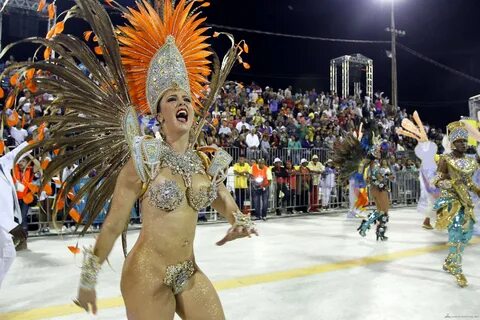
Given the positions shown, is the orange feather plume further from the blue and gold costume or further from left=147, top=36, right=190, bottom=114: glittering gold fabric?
the blue and gold costume

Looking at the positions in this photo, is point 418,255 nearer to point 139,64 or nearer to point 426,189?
point 426,189

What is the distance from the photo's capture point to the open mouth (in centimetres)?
238

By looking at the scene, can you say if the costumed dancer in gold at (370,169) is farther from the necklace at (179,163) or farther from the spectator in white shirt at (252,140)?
the necklace at (179,163)

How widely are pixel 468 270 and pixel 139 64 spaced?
5.23 metres

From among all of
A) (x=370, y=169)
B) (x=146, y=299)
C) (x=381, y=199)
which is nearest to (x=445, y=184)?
(x=381, y=199)

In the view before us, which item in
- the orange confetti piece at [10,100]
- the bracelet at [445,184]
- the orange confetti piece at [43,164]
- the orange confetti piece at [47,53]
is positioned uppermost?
the orange confetti piece at [47,53]

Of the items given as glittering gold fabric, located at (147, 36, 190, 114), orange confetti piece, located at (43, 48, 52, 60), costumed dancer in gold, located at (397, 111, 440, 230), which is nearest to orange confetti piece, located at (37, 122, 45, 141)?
orange confetti piece, located at (43, 48, 52, 60)

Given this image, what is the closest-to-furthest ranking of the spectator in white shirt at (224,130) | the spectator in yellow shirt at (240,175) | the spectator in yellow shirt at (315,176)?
the spectator in yellow shirt at (240,175) → the spectator in white shirt at (224,130) → the spectator in yellow shirt at (315,176)

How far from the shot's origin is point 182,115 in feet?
7.80

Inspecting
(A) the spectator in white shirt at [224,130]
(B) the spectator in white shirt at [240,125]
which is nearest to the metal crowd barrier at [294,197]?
(A) the spectator in white shirt at [224,130]

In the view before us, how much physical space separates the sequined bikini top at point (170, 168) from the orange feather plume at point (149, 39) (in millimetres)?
579

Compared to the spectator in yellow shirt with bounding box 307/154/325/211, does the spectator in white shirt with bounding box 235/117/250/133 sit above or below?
above

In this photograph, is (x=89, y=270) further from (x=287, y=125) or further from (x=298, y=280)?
(x=287, y=125)

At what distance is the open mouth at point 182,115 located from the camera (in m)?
2.38
